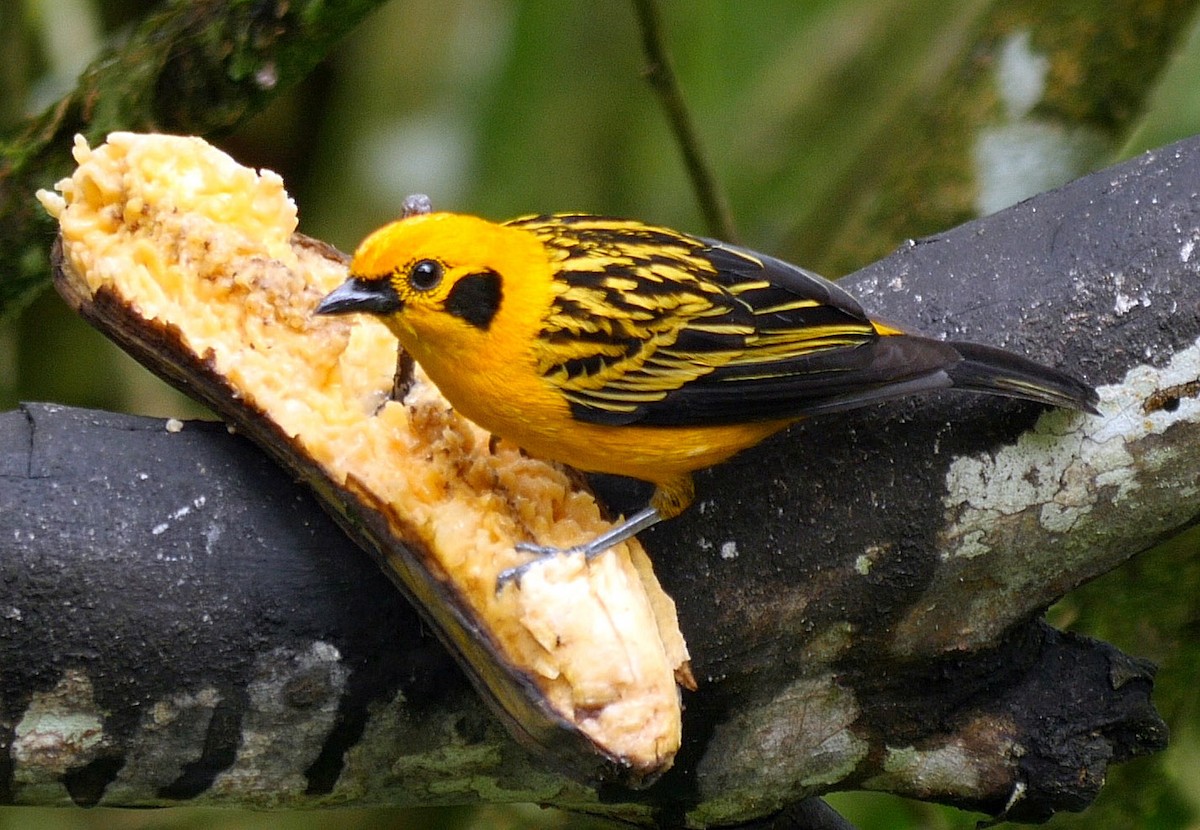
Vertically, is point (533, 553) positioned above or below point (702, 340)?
below

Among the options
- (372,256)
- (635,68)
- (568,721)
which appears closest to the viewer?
(568,721)

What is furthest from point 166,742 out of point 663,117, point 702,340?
point 663,117

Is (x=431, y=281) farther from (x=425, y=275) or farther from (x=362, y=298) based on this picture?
(x=362, y=298)

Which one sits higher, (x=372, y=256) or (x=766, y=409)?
(x=372, y=256)

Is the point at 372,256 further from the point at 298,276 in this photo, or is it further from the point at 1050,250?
the point at 1050,250

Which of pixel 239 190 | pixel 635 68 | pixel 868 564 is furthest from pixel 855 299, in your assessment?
pixel 635 68

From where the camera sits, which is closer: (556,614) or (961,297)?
(556,614)
